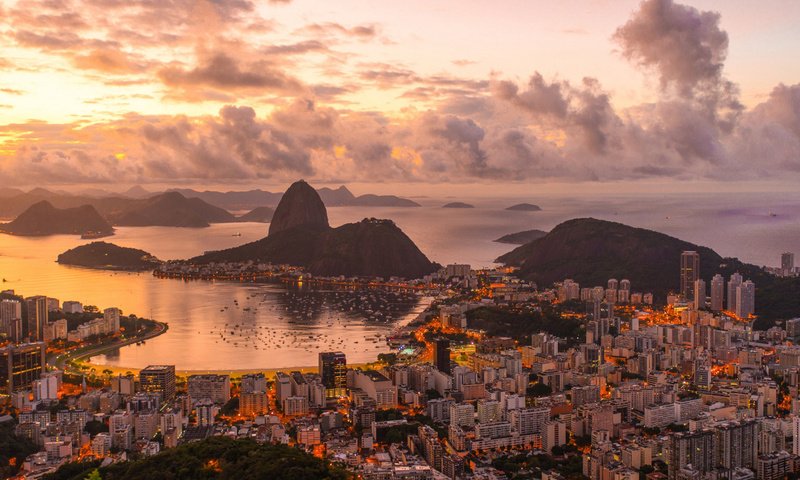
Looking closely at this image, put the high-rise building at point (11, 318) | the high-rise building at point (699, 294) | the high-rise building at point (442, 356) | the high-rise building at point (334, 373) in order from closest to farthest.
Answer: the high-rise building at point (334, 373), the high-rise building at point (442, 356), the high-rise building at point (11, 318), the high-rise building at point (699, 294)

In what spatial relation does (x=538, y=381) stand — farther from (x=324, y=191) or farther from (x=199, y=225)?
(x=324, y=191)

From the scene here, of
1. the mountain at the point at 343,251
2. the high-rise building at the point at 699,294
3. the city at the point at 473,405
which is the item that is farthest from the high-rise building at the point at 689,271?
the mountain at the point at 343,251

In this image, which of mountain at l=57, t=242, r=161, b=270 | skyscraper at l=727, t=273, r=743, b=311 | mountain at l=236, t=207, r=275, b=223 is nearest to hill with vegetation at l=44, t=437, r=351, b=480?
skyscraper at l=727, t=273, r=743, b=311

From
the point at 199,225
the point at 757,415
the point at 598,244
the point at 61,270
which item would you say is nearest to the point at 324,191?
the point at 199,225

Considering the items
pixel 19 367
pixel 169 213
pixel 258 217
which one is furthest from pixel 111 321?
pixel 258 217

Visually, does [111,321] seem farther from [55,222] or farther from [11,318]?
[55,222]

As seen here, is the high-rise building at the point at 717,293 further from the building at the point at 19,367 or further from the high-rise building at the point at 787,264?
the building at the point at 19,367
